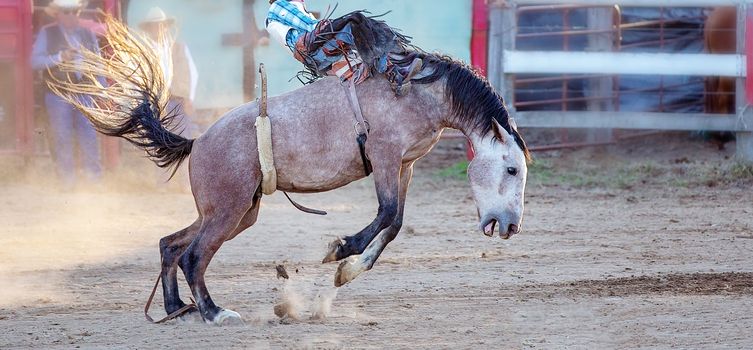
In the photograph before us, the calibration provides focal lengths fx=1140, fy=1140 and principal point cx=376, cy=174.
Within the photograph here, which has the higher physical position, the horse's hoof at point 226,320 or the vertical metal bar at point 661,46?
the vertical metal bar at point 661,46

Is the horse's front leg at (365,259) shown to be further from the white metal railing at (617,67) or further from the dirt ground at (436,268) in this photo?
the white metal railing at (617,67)

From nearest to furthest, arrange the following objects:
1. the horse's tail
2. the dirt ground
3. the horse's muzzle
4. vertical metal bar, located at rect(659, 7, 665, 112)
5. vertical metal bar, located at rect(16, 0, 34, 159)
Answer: the dirt ground → the horse's muzzle → the horse's tail → vertical metal bar, located at rect(16, 0, 34, 159) → vertical metal bar, located at rect(659, 7, 665, 112)

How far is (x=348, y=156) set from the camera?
5.98m

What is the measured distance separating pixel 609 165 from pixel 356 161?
22.6 feet

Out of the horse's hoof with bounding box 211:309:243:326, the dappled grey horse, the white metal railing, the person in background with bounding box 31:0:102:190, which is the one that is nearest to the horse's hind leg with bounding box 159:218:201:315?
the dappled grey horse

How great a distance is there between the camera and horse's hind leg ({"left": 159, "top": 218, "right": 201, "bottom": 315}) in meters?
6.12

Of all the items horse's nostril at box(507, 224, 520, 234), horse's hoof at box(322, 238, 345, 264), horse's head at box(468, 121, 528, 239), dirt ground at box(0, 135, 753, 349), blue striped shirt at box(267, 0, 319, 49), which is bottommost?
dirt ground at box(0, 135, 753, 349)

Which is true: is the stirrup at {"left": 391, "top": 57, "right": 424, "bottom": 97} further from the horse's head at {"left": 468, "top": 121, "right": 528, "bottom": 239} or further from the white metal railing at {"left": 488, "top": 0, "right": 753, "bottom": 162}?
the white metal railing at {"left": 488, "top": 0, "right": 753, "bottom": 162}

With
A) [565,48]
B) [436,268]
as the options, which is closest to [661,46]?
[565,48]

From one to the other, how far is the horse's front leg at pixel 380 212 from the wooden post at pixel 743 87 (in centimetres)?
703

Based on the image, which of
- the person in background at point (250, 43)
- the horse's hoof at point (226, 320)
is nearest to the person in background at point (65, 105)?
the person in background at point (250, 43)

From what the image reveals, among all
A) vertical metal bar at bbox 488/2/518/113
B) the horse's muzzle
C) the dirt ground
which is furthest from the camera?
vertical metal bar at bbox 488/2/518/113

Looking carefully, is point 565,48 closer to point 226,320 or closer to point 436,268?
point 436,268

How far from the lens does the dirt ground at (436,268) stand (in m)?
5.71
